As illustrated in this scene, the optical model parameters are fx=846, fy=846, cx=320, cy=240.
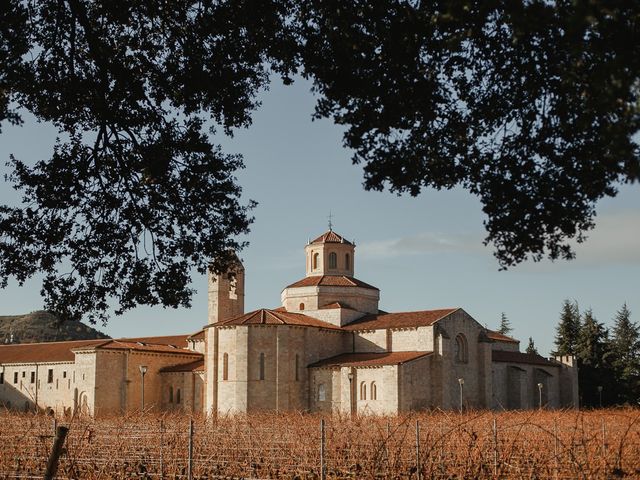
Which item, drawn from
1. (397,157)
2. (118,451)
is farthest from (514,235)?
(118,451)

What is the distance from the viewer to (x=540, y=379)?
186 feet

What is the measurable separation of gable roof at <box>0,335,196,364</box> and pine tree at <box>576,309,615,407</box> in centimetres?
3078

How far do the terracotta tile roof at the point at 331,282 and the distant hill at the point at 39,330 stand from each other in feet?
Result: 246

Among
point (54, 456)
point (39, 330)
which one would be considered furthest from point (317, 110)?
point (39, 330)

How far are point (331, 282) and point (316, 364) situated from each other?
7.46m

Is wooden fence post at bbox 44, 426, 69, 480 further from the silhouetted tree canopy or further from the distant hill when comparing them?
the distant hill

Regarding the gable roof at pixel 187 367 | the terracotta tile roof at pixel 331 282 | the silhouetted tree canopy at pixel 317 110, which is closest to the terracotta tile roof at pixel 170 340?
the gable roof at pixel 187 367

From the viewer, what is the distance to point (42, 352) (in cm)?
6266

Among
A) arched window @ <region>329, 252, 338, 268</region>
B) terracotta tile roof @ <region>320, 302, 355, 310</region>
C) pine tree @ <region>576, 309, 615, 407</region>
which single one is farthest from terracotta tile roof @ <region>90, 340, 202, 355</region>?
pine tree @ <region>576, 309, 615, 407</region>

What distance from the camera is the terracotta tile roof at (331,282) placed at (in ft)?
179

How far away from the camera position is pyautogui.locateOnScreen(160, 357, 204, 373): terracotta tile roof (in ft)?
176

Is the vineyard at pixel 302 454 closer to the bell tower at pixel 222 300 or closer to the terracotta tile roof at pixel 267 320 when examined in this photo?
the terracotta tile roof at pixel 267 320

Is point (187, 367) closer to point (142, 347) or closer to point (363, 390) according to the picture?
point (142, 347)

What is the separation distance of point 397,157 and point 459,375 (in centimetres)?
4033
